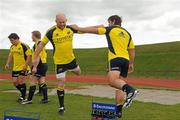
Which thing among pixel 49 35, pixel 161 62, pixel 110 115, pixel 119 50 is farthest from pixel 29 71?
pixel 161 62

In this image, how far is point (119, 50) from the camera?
32.8 feet

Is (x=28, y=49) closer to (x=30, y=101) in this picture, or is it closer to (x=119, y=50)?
(x=30, y=101)

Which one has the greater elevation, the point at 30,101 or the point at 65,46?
the point at 65,46

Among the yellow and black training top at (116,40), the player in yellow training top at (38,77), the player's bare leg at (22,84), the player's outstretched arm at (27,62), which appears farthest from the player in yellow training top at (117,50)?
the player's bare leg at (22,84)

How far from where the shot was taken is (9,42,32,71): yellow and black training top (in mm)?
14594

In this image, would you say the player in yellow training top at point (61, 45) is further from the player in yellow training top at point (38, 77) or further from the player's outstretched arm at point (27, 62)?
the player in yellow training top at point (38, 77)

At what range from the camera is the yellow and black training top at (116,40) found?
991 cm

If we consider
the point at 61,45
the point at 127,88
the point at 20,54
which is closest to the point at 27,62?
the point at 20,54

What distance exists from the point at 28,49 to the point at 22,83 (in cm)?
125

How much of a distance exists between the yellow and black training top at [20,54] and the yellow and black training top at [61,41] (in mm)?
3073

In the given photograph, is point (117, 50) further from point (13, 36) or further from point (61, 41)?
point (13, 36)

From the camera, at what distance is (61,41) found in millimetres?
11477

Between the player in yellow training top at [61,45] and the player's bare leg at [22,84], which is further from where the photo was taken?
the player's bare leg at [22,84]

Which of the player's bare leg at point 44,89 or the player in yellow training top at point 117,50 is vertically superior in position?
the player in yellow training top at point 117,50
